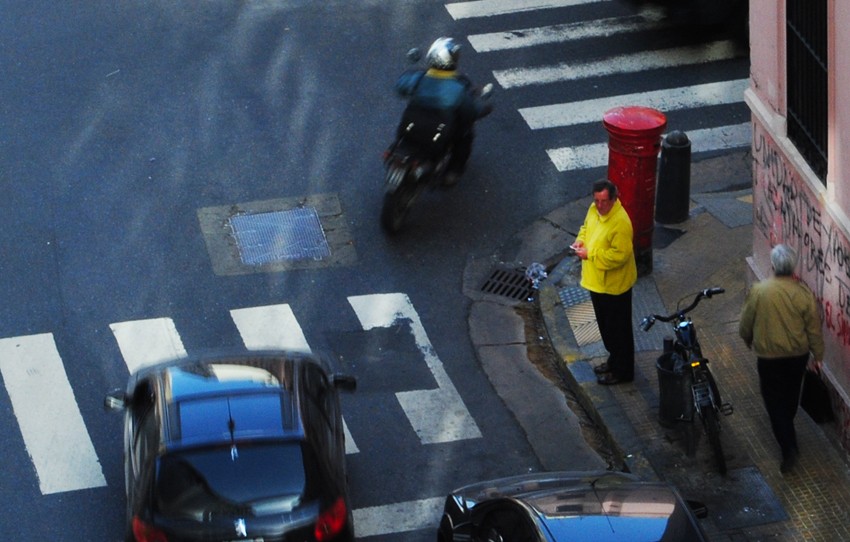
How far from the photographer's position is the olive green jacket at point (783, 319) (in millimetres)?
10148

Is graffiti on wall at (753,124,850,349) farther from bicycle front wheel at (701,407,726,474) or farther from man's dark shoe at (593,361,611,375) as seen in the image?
man's dark shoe at (593,361,611,375)

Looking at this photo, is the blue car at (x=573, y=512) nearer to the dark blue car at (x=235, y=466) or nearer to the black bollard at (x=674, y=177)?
the dark blue car at (x=235, y=466)

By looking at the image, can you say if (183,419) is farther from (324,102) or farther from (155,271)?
(324,102)

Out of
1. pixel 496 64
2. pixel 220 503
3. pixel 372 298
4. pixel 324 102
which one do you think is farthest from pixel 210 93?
pixel 220 503

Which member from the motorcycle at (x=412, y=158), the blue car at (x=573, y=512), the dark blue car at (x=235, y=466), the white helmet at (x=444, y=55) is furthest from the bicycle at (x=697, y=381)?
the white helmet at (x=444, y=55)

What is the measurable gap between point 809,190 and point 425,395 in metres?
3.48

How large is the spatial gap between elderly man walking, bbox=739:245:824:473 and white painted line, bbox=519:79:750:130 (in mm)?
6012

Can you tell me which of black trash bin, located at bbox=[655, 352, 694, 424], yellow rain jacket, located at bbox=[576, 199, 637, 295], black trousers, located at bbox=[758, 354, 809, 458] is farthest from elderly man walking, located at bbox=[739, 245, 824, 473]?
yellow rain jacket, located at bbox=[576, 199, 637, 295]

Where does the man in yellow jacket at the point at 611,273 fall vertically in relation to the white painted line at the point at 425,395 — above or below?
above

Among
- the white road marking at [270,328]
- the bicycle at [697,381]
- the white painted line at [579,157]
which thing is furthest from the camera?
the white painted line at [579,157]

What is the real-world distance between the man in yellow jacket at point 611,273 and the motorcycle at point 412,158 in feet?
9.50

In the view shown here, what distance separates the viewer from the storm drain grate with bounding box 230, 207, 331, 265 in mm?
14055

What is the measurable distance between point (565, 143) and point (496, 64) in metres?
2.01

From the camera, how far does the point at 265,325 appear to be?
13.0 metres
